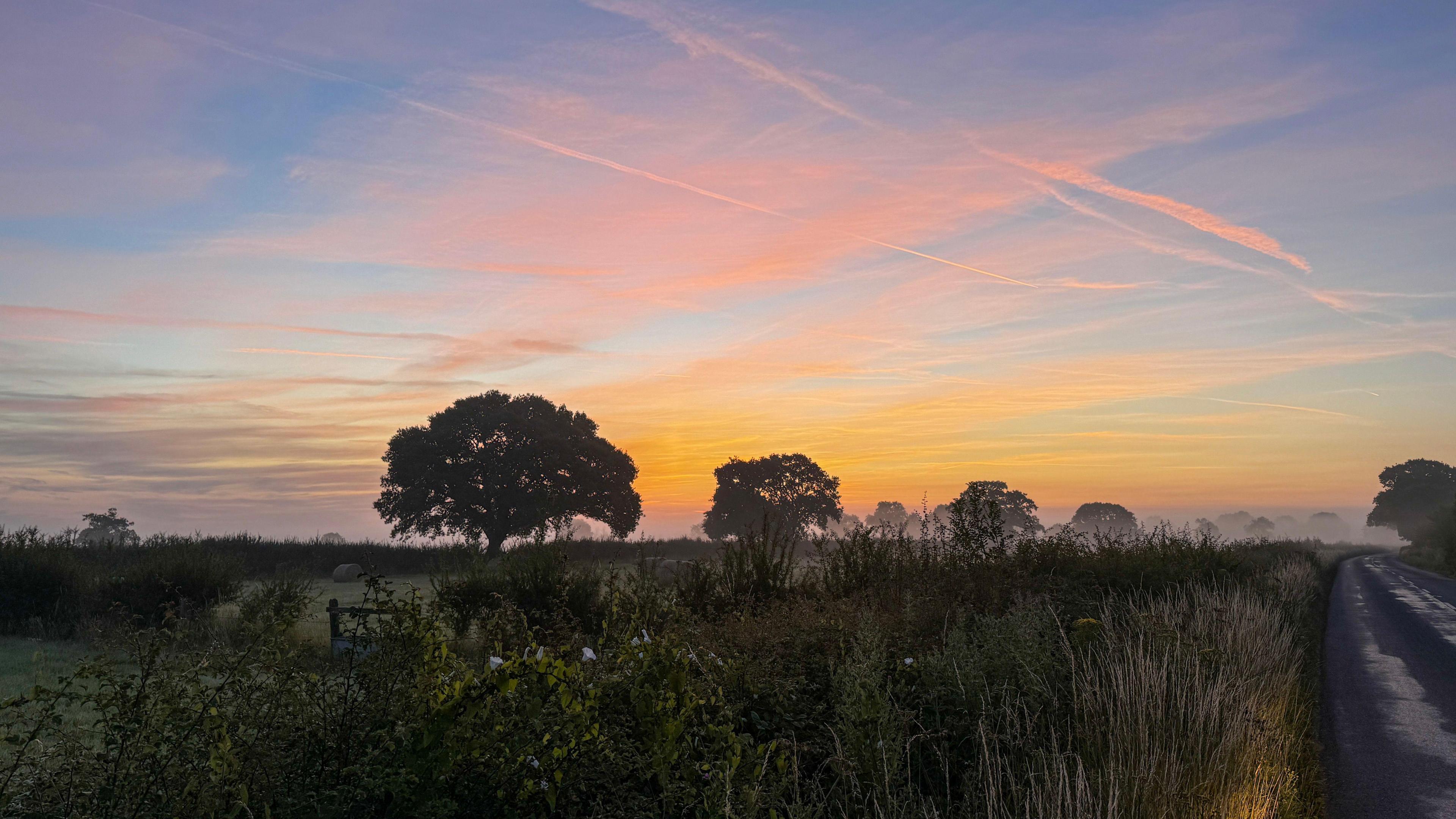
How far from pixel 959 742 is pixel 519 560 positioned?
8719mm

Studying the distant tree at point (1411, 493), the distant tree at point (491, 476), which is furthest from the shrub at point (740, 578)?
the distant tree at point (1411, 493)

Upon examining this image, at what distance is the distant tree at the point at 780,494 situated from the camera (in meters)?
56.3

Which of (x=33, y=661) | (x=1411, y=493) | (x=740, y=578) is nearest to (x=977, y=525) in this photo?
(x=740, y=578)

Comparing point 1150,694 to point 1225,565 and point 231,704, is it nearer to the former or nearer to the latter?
point 231,704

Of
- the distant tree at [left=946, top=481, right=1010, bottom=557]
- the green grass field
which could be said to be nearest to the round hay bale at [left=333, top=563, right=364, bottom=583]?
the green grass field

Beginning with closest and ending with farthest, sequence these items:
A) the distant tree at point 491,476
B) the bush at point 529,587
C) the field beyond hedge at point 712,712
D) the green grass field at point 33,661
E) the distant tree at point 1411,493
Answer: the field beyond hedge at point 712,712, the green grass field at point 33,661, the bush at point 529,587, the distant tree at point 491,476, the distant tree at point 1411,493

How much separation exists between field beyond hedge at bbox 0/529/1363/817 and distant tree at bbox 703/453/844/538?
4469 cm

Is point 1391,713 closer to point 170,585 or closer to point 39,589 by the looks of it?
point 170,585

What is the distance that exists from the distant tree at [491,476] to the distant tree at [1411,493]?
3540 inches

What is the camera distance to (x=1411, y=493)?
89625 millimetres

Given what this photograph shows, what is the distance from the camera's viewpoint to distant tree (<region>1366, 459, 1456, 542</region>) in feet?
288

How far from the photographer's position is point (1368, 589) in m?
25.1

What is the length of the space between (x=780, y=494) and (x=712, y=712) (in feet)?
167

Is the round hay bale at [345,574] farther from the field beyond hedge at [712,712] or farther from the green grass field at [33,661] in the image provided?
the field beyond hedge at [712,712]
